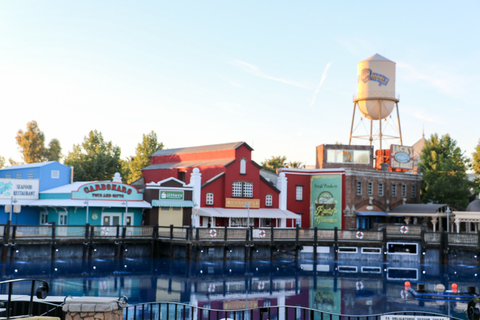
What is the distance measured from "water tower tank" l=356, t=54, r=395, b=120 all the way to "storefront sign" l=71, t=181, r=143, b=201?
31.8 metres

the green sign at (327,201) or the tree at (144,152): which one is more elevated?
the tree at (144,152)

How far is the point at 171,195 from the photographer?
5397 cm

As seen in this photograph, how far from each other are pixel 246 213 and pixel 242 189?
2801mm

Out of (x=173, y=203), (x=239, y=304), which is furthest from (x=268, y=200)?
(x=239, y=304)

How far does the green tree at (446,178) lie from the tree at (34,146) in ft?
208

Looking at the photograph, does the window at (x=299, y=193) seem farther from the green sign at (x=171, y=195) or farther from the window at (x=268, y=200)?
the green sign at (x=171, y=195)

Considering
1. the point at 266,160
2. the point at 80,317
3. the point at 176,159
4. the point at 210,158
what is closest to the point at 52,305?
the point at 80,317

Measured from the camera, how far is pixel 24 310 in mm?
13844

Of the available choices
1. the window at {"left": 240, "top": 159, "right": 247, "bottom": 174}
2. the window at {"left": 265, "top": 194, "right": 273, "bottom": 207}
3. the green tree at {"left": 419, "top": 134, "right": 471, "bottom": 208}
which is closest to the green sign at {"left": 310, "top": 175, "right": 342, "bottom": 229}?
the window at {"left": 265, "top": 194, "right": 273, "bottom": 207}

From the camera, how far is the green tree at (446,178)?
69.1 meters

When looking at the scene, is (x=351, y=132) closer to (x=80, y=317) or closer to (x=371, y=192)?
(x=371, y=192)

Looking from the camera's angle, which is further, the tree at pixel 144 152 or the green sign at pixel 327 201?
the tree at pixel 144 152

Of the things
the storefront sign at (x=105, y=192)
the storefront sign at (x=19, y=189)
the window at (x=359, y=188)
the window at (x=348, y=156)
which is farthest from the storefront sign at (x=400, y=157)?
the storefront sign at (x=19, y=189)

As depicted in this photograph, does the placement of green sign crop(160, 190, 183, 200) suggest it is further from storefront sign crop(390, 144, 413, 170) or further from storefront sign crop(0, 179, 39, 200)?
storefront sign crop(390, 144, 413, 170)
